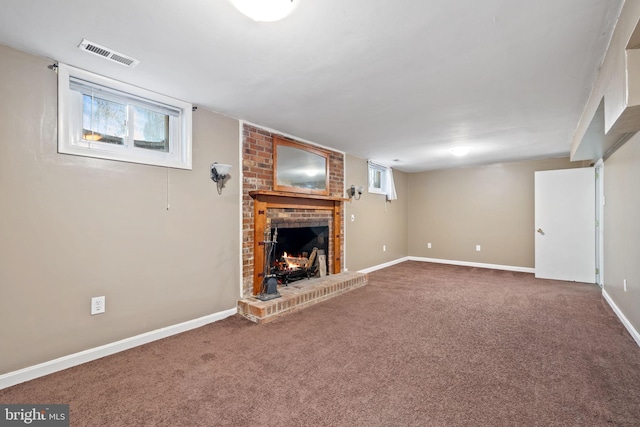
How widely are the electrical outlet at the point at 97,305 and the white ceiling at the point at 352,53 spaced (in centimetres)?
176

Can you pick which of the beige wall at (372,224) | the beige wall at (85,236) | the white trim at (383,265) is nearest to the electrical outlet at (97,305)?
the beige wall at (85,236)

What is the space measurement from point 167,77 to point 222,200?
4.20 feet

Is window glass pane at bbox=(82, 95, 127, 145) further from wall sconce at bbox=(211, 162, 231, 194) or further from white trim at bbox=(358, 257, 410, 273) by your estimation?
white trim at bbox=(358, 257, 410, 273)

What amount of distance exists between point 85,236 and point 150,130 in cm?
108

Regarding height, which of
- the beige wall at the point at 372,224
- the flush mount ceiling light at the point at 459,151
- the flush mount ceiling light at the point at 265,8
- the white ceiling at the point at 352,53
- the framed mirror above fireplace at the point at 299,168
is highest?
the white ceiling at the point at 352,53

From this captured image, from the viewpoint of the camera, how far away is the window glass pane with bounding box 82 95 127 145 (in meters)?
2.37

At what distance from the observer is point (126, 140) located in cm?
258

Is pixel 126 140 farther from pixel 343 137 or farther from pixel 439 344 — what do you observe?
pixel 439 344

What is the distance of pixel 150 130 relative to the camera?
9.04 feet

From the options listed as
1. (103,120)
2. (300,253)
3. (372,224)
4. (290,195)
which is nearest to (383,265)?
(372,224)

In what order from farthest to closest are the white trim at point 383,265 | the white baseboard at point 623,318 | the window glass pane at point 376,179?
1. the window glass pane at point 376,179
2. the white trim at point 383,265
3. the white baseboard at point 623,318

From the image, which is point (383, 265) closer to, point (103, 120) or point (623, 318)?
point (623, 318)

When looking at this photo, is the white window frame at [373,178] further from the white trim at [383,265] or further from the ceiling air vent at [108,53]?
the ceiling air vent at [108,53]

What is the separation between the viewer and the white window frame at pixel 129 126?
217 centimetres
